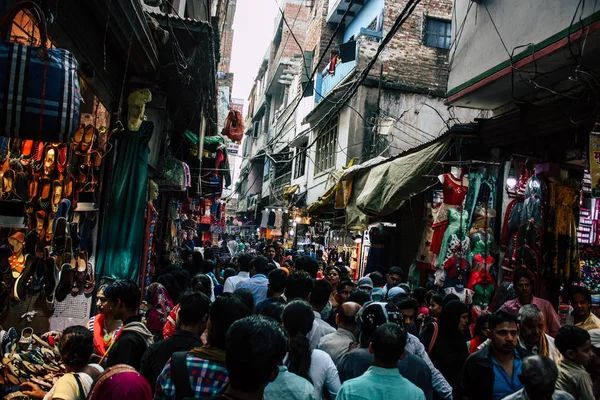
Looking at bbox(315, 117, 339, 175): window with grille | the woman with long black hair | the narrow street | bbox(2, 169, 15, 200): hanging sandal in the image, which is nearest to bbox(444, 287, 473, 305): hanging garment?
the narrow street

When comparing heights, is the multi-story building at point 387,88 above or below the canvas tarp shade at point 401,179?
above

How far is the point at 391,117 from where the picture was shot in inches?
657

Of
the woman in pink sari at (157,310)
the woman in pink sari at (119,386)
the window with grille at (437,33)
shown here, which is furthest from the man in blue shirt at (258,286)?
the window with grille at (437,33)

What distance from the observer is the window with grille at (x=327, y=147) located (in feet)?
62.7

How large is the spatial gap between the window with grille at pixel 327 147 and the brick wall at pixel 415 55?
288 cm

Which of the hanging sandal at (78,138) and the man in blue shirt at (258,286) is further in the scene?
the man in blue shirt at (258,286)

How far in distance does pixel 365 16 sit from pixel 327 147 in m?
→ 5.50

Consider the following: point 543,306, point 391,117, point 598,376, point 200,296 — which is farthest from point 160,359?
point 391,117

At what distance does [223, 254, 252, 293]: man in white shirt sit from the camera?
7336 millimetres

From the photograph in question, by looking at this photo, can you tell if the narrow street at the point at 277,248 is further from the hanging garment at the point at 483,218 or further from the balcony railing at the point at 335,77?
the balcony railing at the point at 335,77

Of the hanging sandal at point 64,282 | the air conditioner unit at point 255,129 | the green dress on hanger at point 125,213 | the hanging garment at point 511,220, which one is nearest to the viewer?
the hanging sandal at point 64,282

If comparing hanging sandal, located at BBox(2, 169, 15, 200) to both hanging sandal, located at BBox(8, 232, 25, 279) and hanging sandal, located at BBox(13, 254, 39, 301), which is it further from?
hanging sandal, located at BBox(13, 254, 39, 301)

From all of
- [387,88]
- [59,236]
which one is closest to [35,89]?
[59,236]

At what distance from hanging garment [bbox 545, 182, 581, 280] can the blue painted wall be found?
42.1 ft
